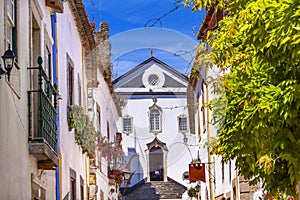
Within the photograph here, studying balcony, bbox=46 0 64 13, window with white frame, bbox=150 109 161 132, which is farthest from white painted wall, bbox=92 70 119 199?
balcony, bbox=46 0 64 13

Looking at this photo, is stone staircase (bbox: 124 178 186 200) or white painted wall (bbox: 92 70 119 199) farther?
stone staircase (bbox: 124 178 186 200)

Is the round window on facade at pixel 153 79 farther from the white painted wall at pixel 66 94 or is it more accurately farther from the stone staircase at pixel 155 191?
the stone staircase at pixel 155 191

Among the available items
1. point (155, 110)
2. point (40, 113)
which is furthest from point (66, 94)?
point (155, 110)

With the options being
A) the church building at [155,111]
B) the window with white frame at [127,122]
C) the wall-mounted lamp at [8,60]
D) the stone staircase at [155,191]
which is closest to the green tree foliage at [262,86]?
the wall-mounted lamp at [8,60]

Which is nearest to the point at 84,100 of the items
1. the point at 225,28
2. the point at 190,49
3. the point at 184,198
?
the point at 190,49

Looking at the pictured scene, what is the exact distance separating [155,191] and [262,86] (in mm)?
28143

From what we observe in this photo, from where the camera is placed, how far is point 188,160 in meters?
24.0

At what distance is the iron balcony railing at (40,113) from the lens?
9.27 meters

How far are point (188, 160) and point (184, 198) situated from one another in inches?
260

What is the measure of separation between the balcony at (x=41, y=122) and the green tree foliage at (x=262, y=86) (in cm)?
235

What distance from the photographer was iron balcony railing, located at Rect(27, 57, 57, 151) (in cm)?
927

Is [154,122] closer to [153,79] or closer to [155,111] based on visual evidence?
[155,111]

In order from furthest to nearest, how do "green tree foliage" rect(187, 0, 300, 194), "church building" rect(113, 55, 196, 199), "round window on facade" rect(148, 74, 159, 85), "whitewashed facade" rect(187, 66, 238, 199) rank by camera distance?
"round window on facade" rect(148, 74, 159, 85)
"whitewashed facade" rect(187, 66, 238, 199)
"church building" rect(113, 55, 196, 199)
"green tree foliage" rect(187, 0, 300, 194)

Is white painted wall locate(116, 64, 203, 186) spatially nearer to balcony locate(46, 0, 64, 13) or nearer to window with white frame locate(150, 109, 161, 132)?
window with white frame locate(150, 109, 161, 132)
